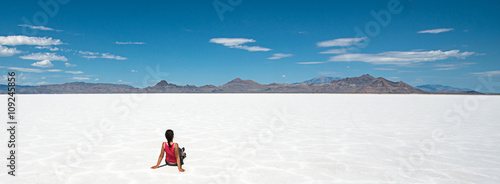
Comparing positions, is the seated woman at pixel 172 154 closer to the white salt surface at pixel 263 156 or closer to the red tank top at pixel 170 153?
the red tank top at pixel 170 153

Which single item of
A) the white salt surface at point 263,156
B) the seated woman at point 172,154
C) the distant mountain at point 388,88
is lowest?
the white salt surface at point 263,156

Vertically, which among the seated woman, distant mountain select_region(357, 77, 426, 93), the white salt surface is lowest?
the white salt surface

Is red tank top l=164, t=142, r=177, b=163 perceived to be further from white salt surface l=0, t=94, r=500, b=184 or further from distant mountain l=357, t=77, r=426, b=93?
distant mountain l=357, t=77, r=426, b=93

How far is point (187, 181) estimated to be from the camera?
12.4 feet

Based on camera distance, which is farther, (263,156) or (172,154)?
(263,156)

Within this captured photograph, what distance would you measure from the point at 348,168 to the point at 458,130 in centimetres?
584

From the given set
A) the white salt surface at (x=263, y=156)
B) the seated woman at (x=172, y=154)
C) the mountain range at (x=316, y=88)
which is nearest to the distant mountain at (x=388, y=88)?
the mountain range at (x=316, y=88)

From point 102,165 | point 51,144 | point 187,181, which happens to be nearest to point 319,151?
point 187,181

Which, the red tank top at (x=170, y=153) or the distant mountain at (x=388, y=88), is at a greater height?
the distant mountain at (x=388, y=88)

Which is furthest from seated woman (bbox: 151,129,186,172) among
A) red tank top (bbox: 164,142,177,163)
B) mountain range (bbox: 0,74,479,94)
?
mountain range (bbox: 0,74,479,94)

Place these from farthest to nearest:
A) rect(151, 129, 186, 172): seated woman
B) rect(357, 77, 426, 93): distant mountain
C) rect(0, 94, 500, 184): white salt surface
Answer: rect(357, 77, 426, 93): distant mountain
rect(151, 129, 186, 172): seated woman
rect(0, 94, 500, 184): white salt surface

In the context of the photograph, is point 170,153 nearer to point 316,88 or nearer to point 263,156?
point 263,156

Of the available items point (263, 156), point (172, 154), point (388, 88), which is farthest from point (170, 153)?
point (388, 88)

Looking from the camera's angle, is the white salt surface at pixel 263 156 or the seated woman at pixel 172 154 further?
the seated woman at pixel 172 154
